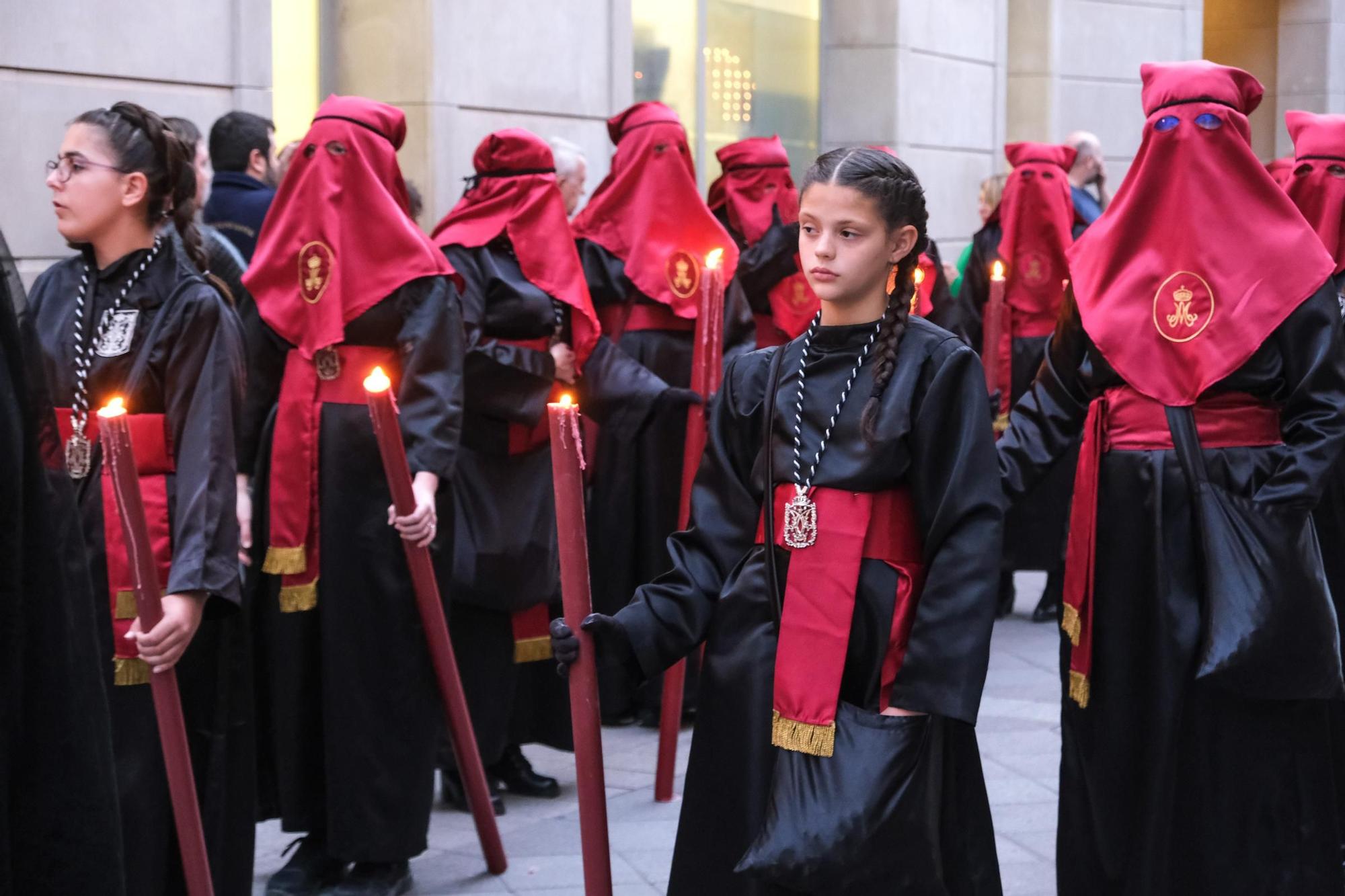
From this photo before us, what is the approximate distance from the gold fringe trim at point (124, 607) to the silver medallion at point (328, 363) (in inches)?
46.6

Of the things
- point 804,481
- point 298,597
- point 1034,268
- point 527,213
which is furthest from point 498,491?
point 1034,268

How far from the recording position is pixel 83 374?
4.07 meters

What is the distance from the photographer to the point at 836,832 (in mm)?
3107

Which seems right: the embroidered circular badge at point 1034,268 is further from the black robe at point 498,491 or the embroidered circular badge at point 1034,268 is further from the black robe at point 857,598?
the black robe at point 857,598

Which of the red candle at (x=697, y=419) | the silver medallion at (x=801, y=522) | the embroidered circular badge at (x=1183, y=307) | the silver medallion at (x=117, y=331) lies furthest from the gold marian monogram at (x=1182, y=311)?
the silver medallion at (x=117, y=331)

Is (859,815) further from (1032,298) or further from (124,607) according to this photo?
(1032,298)

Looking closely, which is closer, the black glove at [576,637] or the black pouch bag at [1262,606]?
the black glove at [576,637]

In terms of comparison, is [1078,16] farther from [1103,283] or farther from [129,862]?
[129,862]

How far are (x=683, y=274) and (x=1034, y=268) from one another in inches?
110

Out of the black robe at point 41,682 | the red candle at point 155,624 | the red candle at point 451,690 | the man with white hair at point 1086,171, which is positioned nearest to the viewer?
the black robe at point 41,682

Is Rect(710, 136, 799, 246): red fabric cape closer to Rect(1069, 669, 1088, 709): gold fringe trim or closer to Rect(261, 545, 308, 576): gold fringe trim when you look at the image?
Rect(261, 545, 308, 576): gold fringe trim

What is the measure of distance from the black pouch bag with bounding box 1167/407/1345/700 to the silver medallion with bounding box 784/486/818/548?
135 cm

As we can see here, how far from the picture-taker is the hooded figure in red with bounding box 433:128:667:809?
230 inches

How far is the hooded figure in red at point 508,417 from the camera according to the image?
5848mm
